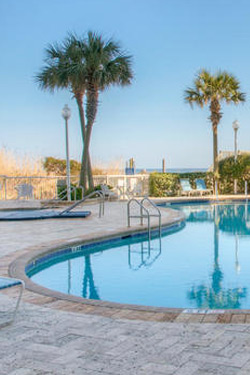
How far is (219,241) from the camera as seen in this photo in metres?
8.76

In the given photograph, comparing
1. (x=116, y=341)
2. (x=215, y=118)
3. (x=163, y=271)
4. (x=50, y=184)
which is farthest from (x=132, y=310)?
(x=215, y=118)

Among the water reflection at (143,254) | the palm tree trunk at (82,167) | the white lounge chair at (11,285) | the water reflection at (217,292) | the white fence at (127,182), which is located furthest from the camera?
the white fence at (127,182)

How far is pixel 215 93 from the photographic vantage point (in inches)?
730

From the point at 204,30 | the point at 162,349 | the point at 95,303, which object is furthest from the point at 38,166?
the point at 162,349

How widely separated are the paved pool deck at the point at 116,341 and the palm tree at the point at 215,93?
52.0 ft

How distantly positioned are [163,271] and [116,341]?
3.51 metres

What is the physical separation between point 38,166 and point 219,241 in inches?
431

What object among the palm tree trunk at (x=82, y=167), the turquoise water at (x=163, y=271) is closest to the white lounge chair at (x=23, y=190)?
the palm tree trunk at (x=82, y=167)

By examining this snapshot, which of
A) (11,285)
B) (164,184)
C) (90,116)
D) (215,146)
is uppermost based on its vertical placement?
(90,116)

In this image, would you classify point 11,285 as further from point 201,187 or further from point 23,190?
point 201,187

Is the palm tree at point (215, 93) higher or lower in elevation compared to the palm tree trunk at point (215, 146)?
higher

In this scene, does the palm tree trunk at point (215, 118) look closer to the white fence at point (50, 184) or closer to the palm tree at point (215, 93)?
the palm tree at point (215, 93)

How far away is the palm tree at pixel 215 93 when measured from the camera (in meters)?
18.6

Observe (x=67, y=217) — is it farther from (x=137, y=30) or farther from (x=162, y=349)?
(x=137, y=30)
